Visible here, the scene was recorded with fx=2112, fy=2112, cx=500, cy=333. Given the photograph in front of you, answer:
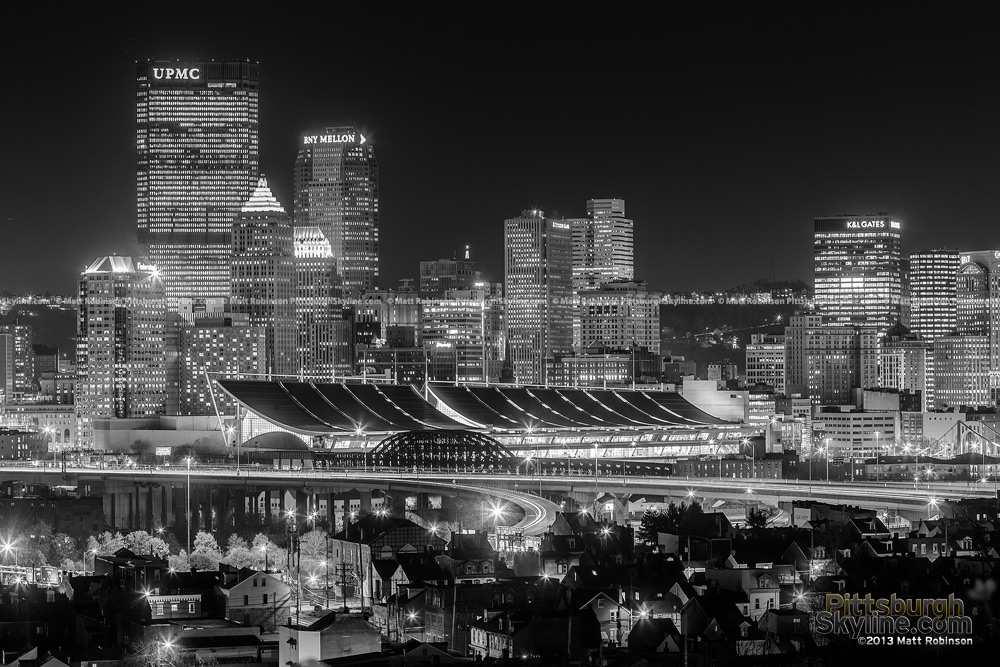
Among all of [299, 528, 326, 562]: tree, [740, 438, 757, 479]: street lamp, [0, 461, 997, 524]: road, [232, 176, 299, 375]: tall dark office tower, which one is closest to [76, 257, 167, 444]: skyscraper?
[232, 176, 299, 375]: tall dark office tower

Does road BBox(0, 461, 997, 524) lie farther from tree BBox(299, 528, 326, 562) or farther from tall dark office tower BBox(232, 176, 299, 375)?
tall dark office tower BBox(232, 176, 299, 375)

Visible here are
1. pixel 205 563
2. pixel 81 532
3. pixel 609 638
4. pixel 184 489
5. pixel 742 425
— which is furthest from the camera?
pixel 742 425

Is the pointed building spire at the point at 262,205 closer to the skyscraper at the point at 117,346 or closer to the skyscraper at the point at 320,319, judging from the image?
the skyscraper at the point at 320,319

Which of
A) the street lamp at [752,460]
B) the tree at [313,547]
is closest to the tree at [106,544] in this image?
the tree at [313,547]

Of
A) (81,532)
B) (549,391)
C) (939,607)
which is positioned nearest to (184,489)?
(81,532)

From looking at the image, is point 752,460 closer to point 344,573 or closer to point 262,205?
point 344,573

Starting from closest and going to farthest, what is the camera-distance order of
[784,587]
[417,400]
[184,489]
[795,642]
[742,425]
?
[795,642]
[784,587]
[184,489]
[417,400]
[742,425]

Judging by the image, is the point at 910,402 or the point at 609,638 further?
the point at 910,402

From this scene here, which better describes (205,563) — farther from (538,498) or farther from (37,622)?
(538,498)

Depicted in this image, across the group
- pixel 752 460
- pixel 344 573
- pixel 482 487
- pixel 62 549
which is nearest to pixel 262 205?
pixel 752 460
